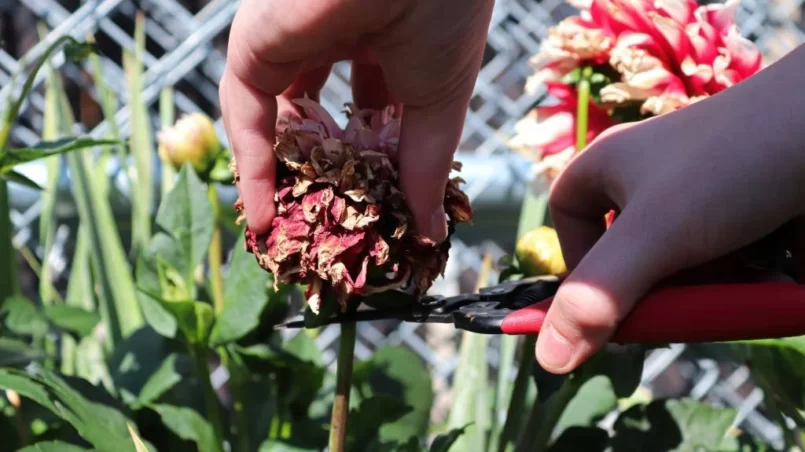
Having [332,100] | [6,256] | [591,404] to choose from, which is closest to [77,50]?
[6,256]

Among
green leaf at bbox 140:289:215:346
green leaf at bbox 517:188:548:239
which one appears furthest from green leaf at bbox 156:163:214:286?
green leaf at bbox 517:188:548:239

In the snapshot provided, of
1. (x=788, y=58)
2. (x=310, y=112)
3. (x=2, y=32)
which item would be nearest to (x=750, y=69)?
(x=788, y=58)

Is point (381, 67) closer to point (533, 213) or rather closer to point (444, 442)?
point (444, 442)

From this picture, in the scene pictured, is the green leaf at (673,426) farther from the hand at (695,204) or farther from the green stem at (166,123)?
the green stem at (166,123)

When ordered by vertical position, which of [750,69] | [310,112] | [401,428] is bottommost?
[401,428]

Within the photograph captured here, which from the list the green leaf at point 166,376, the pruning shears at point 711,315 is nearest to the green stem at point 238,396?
the green leaf at point 166,376

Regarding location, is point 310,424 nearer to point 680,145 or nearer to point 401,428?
point 401,428
